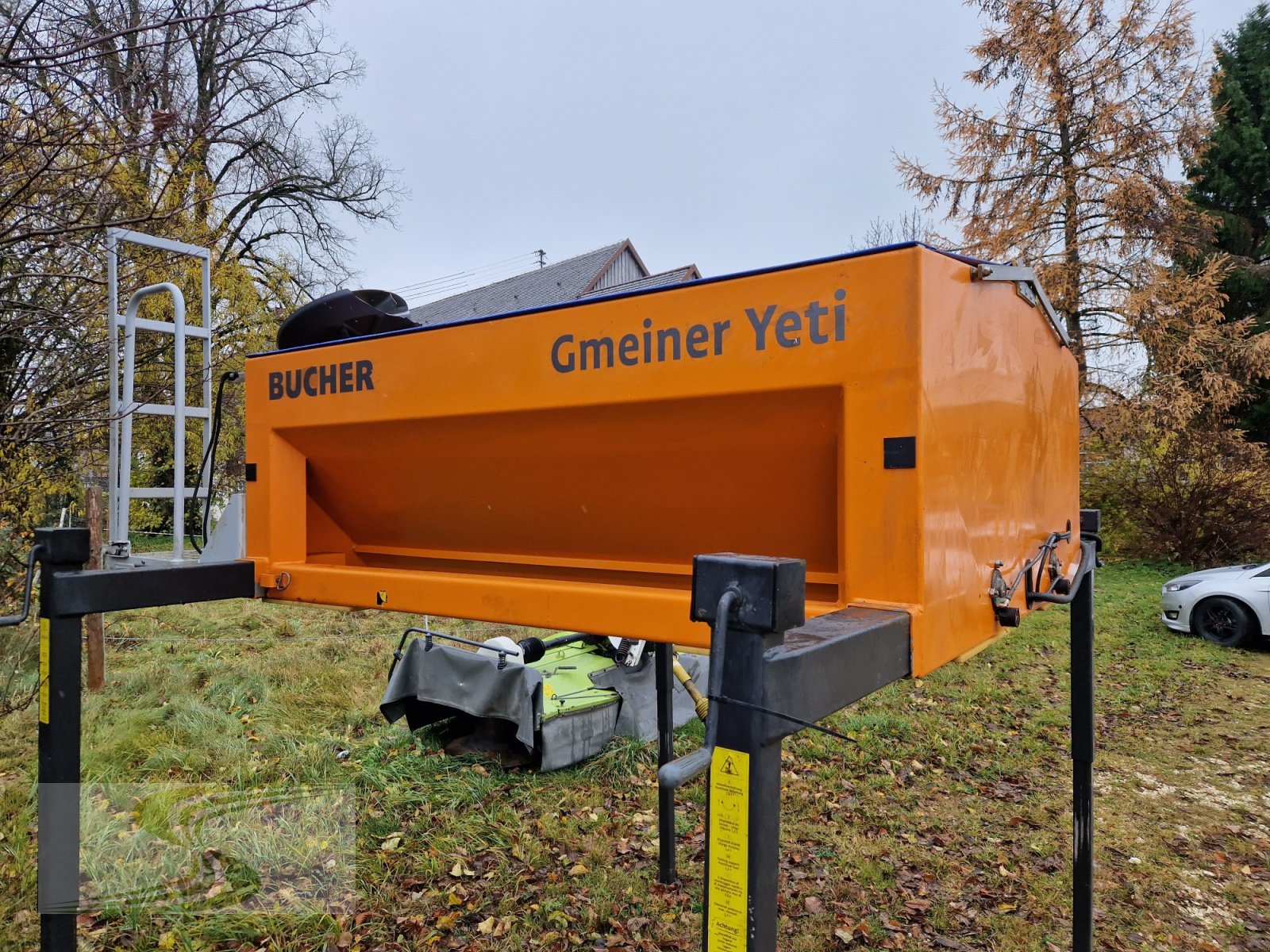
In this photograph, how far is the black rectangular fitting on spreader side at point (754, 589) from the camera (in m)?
0.85

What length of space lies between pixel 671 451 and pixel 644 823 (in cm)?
286

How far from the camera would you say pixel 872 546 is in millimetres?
1434

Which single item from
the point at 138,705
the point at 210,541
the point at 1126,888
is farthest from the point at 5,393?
the point at 1126,888

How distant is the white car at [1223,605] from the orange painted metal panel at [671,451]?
6.72 m

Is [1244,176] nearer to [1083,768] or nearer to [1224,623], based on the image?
[1224,623]

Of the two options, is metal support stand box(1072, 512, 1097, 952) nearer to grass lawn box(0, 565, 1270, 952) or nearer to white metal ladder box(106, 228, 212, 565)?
grass lawn box(0, 565, 1270, 952)

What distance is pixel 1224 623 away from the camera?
7.66 metres

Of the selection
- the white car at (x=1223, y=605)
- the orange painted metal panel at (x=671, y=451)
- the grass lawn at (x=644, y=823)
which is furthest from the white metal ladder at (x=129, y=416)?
the white car at (x=1223, y=605)

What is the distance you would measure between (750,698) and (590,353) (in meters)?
1.11

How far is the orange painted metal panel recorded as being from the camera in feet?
4.71

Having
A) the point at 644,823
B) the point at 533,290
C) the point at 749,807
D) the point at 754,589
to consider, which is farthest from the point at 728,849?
the point at 533,290

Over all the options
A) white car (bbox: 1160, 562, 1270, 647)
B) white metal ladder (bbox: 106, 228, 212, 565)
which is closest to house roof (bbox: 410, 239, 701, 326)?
white metal ladder (bbox: 106, 228, 212, 565)

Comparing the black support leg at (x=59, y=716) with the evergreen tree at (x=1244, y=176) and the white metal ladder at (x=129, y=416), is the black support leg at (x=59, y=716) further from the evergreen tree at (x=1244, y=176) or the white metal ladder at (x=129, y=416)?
the evergreen tree at (x=1244, y=176)

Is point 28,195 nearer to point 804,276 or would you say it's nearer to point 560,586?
point 560,586
